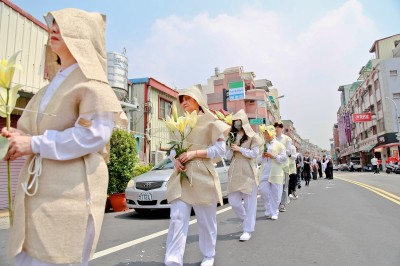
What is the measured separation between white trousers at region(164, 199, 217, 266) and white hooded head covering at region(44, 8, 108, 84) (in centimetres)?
192

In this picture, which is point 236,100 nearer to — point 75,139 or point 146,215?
point 146,215

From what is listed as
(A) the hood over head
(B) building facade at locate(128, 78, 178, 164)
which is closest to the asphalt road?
(A) the hood over head

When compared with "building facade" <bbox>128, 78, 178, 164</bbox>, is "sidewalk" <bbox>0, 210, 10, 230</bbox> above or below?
below

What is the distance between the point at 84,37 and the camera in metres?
1.78

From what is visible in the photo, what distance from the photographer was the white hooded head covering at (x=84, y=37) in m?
1.71

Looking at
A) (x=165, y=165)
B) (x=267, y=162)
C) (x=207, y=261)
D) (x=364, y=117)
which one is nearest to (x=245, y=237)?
(x=207, y=261)

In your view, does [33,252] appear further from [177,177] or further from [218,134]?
[218,134]

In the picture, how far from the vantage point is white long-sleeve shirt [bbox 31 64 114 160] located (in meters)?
1.57

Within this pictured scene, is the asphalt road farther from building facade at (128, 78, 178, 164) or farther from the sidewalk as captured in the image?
building facade at (128, 78, 178, 164)

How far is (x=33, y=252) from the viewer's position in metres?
1.53

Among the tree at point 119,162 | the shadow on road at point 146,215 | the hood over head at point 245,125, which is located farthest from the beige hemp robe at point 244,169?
the tree at point 119,162

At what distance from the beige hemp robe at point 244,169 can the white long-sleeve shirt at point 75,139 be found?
3692 mm

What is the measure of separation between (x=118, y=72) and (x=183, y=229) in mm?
12944

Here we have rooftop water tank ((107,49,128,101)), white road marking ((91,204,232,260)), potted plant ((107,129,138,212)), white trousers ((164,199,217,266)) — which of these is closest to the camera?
white trousers ((164,199,217,266))
